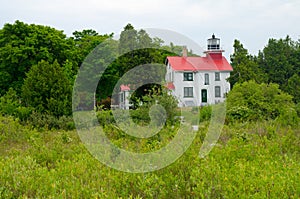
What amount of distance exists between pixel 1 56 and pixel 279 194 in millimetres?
27010

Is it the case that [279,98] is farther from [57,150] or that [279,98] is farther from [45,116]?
[57,150]

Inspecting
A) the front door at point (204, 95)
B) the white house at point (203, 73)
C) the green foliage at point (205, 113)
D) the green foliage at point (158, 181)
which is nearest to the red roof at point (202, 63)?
the white house at point (203, 73)

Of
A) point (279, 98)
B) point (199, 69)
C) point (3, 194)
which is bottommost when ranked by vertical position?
point (3, 194)

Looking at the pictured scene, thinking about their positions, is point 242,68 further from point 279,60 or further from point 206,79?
point 279,60

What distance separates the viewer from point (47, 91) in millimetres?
16672

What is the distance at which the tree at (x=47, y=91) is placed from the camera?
1639 centimetres

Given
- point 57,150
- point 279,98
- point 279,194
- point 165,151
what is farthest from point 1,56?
point 279,194

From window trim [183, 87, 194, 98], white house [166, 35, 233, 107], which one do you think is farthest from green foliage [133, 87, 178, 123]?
white house [166, 35, 233, 107]

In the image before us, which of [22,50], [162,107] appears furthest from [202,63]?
[162,107]

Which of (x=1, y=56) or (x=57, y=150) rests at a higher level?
(x=1, y=56)

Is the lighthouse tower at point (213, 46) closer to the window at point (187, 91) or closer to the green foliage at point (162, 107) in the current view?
the window at point (187, 91)

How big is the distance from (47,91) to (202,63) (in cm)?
2111

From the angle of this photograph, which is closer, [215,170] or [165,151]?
[215,170]

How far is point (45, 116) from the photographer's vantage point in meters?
15.4
